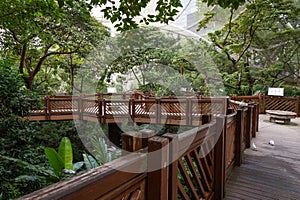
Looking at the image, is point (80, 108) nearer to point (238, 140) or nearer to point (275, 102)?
point (238, 140)

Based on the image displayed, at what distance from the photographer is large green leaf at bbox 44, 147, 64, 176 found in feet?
10.6

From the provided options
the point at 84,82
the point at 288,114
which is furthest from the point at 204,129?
the point at 84,82

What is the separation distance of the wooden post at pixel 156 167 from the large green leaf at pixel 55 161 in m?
2.70

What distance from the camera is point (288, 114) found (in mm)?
7289

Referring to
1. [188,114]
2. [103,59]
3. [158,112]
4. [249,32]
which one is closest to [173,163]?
[188,114]

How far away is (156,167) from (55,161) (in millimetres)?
2783

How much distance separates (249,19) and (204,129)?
32.4 feet

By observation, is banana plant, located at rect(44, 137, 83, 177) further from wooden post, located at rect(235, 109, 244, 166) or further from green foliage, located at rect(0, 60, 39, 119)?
wooden post, located at rect(235, 109, 244, 166)

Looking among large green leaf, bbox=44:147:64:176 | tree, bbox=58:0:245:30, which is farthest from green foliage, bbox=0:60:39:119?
tree, bbox=58:0:245:30

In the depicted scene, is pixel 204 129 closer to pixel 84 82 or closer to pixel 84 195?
pixel 84 195

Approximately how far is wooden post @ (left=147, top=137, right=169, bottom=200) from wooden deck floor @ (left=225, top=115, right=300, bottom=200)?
5.62 ft

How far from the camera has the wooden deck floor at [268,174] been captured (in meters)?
2.48

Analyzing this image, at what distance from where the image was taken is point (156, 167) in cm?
109

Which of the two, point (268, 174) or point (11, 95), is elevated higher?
point (11, 95)
